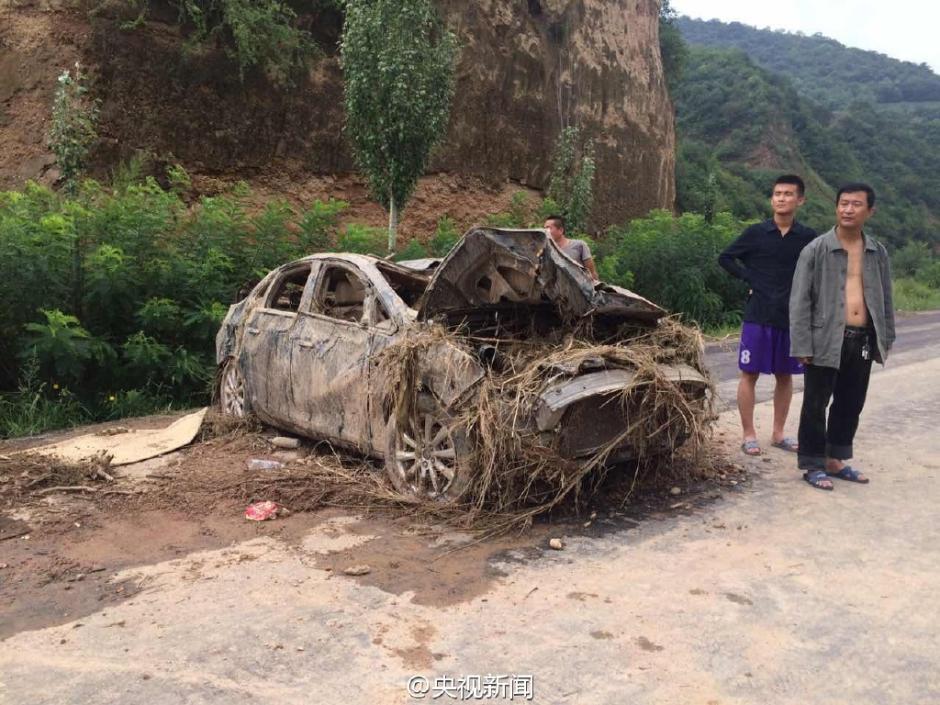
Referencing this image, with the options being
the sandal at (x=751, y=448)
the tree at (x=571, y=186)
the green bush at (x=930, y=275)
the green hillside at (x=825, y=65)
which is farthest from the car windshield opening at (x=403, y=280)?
the green hillside at (x=825, y=65)

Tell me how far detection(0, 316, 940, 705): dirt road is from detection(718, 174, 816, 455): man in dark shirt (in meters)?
1.47

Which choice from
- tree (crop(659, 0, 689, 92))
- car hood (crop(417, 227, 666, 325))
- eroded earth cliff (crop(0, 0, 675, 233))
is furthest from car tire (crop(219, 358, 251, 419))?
tree (crop(659, 0, 689, 92))

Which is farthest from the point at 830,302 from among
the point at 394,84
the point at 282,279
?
the point at 394,84

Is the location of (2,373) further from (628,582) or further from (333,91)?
(333,91)

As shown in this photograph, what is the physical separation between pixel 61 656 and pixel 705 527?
349cm

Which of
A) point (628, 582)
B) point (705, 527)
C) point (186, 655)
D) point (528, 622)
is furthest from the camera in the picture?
point (705, 527)

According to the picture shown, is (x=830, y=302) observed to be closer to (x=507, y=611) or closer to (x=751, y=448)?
(x=751, y=448)

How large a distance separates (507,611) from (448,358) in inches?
71.9

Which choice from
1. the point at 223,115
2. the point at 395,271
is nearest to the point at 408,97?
the point at 223,115

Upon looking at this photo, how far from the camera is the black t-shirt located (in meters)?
6.58

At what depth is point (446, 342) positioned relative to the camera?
17.3 ft

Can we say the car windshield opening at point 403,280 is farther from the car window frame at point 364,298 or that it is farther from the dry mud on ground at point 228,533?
the dry mud on ground at point 228,533

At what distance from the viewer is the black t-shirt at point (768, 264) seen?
6582 millimetres

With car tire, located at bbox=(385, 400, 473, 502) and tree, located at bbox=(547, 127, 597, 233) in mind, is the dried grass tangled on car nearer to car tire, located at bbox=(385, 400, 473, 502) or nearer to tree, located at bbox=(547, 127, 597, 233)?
car tire, located at bbox=(385, 400, 473, 502)
